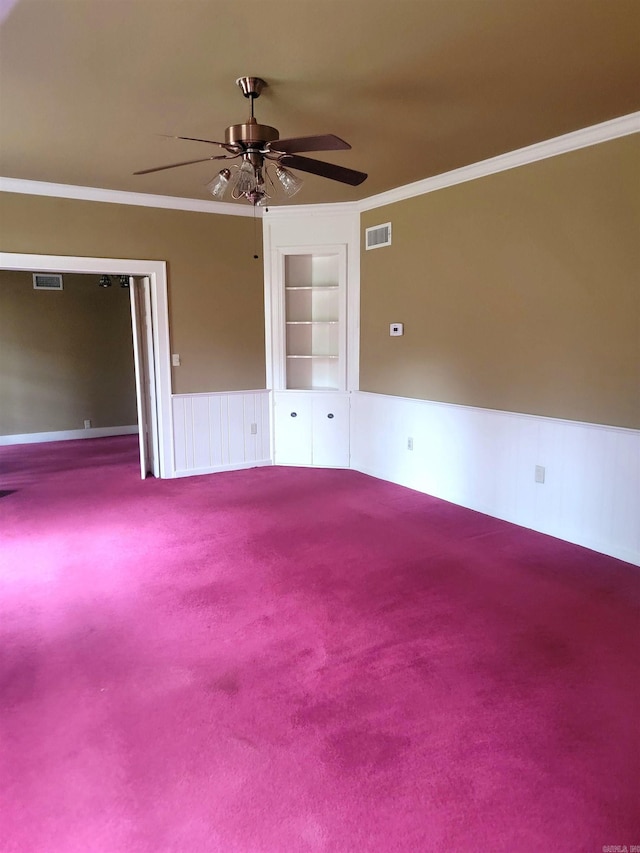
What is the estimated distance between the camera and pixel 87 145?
3783mm

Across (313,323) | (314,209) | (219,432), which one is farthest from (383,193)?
(219,432)

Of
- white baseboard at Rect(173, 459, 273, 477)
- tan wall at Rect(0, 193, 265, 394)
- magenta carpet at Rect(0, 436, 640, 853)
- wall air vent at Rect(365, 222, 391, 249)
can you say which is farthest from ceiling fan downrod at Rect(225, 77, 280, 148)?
white baseboard at Rect(173, 459, 273, 477)

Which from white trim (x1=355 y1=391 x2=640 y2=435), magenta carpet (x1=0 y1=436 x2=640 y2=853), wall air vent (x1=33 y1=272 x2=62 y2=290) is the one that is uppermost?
wall air vent (x1=33 y1=272 x2=62 y2=290)

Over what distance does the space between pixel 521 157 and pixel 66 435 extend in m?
6.66

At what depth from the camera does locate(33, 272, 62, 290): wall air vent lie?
24.0ft

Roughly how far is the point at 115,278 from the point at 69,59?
5185 mm

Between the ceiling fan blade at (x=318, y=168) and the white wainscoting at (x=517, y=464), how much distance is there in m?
2.20

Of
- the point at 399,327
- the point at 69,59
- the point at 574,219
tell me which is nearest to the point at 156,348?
the point at 399,327

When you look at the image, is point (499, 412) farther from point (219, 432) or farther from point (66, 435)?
point (66, 435)

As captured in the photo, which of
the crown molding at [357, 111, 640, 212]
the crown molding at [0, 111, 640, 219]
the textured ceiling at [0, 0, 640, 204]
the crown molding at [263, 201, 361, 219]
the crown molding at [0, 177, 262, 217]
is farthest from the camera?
the crown molding at [263, 201, 361, 219]

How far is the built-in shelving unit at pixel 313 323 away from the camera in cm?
592

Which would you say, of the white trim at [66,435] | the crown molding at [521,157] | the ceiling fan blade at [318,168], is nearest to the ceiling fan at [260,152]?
the ceiling fan blade at [318,168]

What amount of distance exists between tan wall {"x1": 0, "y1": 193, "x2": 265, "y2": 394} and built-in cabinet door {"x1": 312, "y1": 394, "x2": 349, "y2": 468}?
0.76m

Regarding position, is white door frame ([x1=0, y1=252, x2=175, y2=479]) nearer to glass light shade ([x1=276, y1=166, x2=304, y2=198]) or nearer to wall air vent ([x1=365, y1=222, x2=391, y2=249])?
wall air vent ([x1=365, y1=222, x2=391, y2=249])
